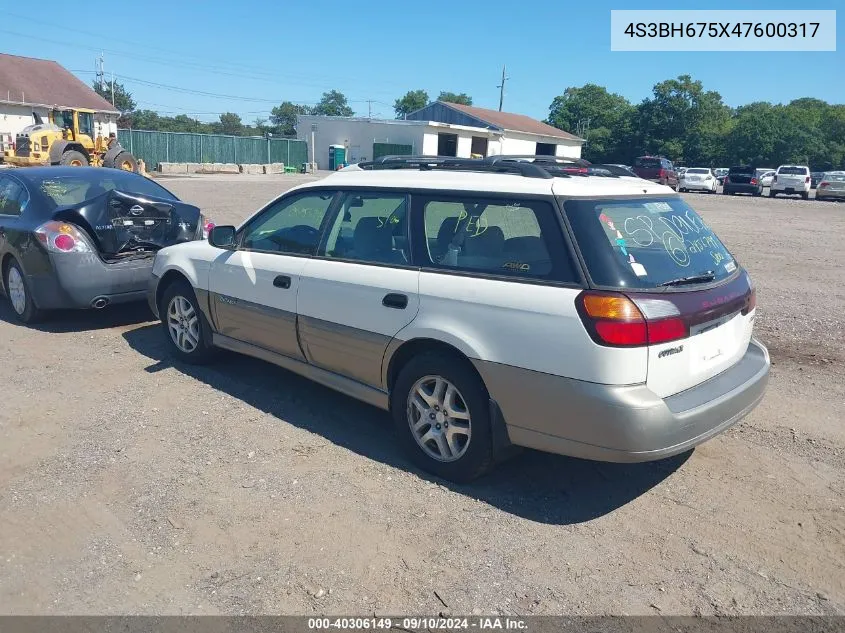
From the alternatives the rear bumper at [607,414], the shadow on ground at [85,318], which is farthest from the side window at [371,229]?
the shadow on ground at [85,318]

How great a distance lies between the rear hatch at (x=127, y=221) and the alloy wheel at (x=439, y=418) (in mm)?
4258

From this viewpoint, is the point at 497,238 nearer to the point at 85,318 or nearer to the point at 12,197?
the point at 85,318

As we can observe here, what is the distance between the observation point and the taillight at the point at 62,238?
657 centimetres

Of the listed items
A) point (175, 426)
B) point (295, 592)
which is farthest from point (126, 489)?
point (295, 592)

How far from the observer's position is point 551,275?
3465 millimetres

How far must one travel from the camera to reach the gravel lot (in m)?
3.04

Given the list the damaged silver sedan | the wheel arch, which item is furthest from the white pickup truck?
the wheel arch

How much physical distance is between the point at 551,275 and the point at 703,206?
Result: 24564 mm

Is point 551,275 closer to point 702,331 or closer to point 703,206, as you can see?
point 702,331

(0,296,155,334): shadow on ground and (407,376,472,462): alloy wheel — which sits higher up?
(407,376,472,462): alloy wheel

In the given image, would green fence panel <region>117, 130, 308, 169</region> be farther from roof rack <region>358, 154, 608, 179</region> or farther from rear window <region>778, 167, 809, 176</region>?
roof rack <region>358, 154, 608, 179</region>

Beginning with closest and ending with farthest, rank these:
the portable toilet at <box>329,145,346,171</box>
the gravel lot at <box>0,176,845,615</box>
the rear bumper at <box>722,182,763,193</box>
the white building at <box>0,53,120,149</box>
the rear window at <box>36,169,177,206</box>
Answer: the gravel lot at <box>0,176,845,615</box>
the rear window at <box>36,169,177,206</box>
the rear bumper at <box>722,182,763,193</box>
the white building at <box>0,53,120,149</box>
the portable toilet at <box>329,145,346,171</box>

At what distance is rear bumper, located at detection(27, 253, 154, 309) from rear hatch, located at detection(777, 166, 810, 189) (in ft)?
110

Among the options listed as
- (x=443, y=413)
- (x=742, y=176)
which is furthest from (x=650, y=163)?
(x=443, y=413)
